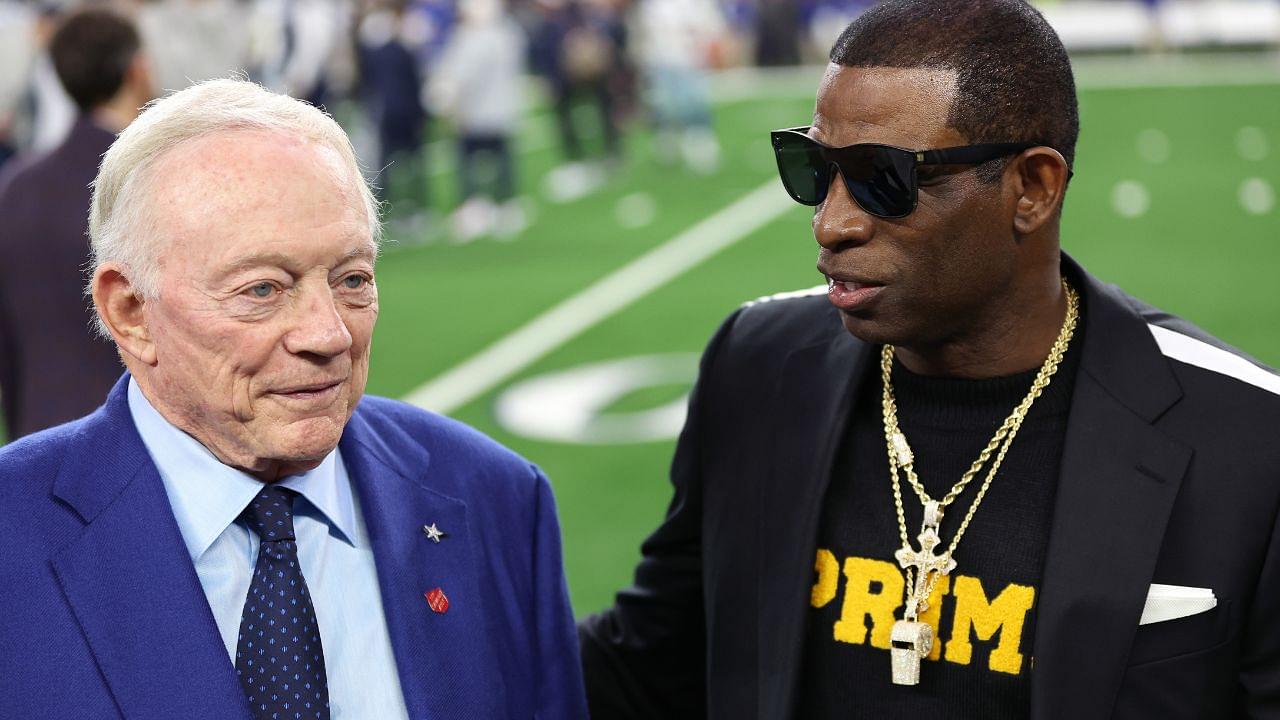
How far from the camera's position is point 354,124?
22344 mm

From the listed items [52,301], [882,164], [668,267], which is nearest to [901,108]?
[882,164]

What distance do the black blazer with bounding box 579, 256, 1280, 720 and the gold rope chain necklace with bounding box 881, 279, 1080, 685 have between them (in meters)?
0.08

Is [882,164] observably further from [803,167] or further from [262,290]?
[262,290]

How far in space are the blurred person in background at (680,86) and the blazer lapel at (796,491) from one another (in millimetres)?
17999

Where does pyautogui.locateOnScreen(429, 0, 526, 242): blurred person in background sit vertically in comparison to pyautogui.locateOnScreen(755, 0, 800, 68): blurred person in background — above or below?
below

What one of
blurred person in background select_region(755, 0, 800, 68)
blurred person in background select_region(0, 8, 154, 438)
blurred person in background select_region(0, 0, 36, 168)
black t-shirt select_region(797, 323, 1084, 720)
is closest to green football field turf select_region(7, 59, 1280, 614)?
black t-shirt select_region(797, 323, 1084, 720)

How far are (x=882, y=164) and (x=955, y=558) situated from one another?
0.70 m

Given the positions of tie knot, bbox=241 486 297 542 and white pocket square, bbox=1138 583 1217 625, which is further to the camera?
white pocket square, bbox=1138 583 1217 625

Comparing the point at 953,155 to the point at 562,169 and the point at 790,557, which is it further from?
the point at 562,169

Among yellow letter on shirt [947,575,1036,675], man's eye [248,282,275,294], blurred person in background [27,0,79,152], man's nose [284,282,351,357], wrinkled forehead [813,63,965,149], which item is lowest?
yellow letter on shirt [947,575,1036,675]

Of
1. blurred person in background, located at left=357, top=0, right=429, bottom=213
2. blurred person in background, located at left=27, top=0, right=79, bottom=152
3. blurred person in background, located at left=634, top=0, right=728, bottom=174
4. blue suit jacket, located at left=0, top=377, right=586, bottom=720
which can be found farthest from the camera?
blurred person in background, located at left=634, top=0, right=728, bottom=174

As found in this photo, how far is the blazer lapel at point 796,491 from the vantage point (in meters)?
2.85

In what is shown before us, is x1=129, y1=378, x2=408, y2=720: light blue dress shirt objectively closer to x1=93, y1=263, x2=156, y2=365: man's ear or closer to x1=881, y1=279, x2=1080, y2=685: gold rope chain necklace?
x1=93, y1=263, x2=156, y2=365: man's ear

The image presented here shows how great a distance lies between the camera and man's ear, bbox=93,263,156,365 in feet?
8.10
